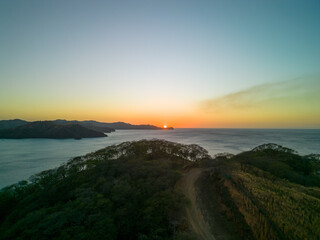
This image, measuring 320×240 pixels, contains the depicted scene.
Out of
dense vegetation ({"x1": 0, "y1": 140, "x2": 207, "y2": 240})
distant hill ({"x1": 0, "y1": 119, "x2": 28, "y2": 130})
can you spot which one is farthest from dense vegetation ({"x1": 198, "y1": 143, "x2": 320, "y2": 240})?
distant hill ({"x1": 0, "y1": 119, "x2": 28, "y2": 130})

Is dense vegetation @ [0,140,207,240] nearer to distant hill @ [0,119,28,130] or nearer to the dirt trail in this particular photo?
the dirt trail

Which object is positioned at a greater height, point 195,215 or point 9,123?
point 9,123

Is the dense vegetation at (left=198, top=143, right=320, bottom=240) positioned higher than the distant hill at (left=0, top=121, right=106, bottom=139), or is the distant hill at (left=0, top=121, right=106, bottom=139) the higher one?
the distant hill at (left=0, top=121, right=106, bottom=139)

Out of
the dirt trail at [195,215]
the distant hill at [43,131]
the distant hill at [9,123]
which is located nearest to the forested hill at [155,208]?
the dirt trail at [195,215]

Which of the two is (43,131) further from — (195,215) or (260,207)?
(260,207)

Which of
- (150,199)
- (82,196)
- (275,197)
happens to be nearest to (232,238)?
(275,197)

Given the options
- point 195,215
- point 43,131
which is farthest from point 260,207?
point 43,131

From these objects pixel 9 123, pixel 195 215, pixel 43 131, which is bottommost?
pixel 195 215

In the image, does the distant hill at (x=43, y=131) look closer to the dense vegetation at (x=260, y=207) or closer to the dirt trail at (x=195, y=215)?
the dirt trail at (x=195, y=215)

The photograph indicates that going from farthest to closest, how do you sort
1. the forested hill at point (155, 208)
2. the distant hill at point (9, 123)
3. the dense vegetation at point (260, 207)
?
the distant hill at point (9, 123) → the forested hill at point (155, 208) → the dense vegetation at point (260, 207)
